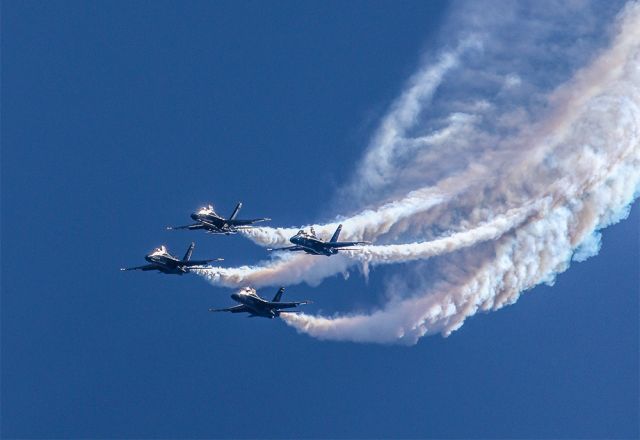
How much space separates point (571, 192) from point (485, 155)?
6.17 meters

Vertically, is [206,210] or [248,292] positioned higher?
Answer: [206,210]

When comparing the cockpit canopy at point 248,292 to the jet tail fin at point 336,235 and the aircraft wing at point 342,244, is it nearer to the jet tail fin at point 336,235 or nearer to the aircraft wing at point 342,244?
the aircraft wing at point 342,244

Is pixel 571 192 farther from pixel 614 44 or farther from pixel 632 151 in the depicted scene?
pixel 614 44

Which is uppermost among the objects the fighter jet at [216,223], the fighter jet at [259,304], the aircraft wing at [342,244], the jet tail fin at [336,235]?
the fighter jet at [216,223]

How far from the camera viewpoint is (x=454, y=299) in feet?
253

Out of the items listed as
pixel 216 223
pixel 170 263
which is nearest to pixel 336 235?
pixel 216 223

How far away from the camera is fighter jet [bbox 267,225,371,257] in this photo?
74.6m

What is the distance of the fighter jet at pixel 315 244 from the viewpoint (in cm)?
A: 7457

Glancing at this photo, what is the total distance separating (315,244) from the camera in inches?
2948

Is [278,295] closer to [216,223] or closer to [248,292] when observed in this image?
[248,292]

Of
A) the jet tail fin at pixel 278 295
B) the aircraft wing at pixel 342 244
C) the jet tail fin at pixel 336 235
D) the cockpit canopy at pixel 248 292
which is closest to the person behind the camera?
the aircraft wing at pixel 342 244

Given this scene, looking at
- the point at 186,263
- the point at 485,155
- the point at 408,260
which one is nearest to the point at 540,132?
the point at 485,155

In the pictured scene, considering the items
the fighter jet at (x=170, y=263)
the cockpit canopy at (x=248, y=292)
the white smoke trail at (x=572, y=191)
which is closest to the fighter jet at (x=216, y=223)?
the fighter jet at (x=170, y=263)

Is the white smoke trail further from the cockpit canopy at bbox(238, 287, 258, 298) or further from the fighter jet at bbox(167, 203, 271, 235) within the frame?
the fighter jet at bbox(167, 203, 271, 235)
